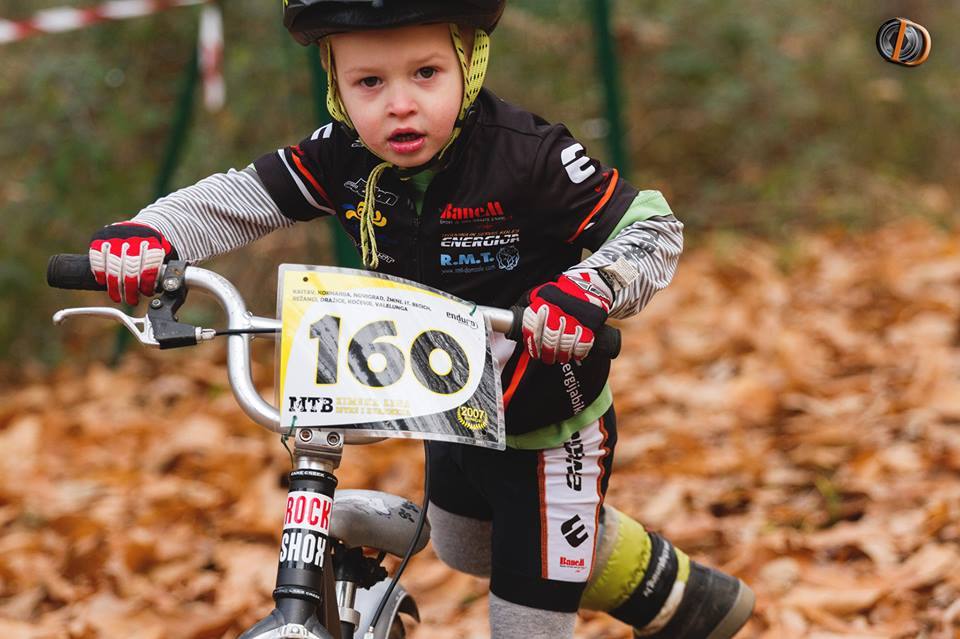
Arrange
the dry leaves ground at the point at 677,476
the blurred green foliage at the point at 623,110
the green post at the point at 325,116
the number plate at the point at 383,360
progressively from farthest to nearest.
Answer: the blurred green foliage at the point at 623,110 → the green post at the point at 325,116 → the dry leaves ground at the point at 677,476 → the number plate at the point at 383,360

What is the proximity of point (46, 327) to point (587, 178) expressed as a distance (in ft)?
15.8

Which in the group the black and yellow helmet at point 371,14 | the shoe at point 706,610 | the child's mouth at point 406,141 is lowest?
the shoe at point 706,610

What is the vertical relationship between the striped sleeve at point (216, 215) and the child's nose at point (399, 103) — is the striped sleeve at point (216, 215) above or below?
below

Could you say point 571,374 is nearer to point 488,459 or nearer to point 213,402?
point 488,459

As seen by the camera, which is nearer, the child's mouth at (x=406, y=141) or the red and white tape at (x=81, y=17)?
the child's mouth at (x=406, y=141)

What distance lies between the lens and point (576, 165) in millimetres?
2564

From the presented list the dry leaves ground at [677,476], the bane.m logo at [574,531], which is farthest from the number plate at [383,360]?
the dry leaves ground at [677,476]

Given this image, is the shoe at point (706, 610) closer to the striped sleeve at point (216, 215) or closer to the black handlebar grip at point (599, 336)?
the black handlebar grip at point (599, 336)

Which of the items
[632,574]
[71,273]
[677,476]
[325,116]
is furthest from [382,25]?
[325,116]

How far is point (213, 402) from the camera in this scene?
235 inches

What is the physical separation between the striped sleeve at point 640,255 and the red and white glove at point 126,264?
0.77m

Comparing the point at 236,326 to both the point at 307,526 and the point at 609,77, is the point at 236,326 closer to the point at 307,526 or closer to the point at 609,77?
the point at 307,526

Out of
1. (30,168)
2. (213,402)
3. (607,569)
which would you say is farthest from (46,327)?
(607,569)

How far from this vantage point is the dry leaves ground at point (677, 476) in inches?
150
